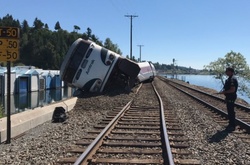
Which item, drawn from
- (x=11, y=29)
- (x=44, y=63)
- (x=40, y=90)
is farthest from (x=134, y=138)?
(x=44, y=63)

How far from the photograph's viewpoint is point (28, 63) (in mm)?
138000

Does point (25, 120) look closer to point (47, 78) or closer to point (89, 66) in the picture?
point (89, 66)

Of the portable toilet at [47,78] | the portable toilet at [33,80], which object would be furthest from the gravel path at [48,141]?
the portable toilet at [47,78]

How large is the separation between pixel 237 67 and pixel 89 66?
181ft

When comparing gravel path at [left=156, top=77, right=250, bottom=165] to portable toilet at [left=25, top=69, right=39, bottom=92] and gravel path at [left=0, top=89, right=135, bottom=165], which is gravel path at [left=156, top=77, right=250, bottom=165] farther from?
portable toilet at [left=25, top=69, right=39, bottom=92]

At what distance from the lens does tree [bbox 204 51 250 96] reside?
68369 mm

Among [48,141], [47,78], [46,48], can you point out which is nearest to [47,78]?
[47,78]

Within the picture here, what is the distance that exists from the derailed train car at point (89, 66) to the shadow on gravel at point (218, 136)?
13.1m

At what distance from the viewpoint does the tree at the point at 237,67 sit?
2692 inches

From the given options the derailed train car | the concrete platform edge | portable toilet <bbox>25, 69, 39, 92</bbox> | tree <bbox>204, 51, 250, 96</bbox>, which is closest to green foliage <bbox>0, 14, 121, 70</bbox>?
tree <bbox>204, 51, 250, 96</bbox>

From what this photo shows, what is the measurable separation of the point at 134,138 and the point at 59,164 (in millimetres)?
2738

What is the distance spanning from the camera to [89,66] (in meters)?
22.2

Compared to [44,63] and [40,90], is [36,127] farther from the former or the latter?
[44,63]

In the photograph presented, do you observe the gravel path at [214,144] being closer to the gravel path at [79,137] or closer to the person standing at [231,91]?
the gravel path at [79,137]
